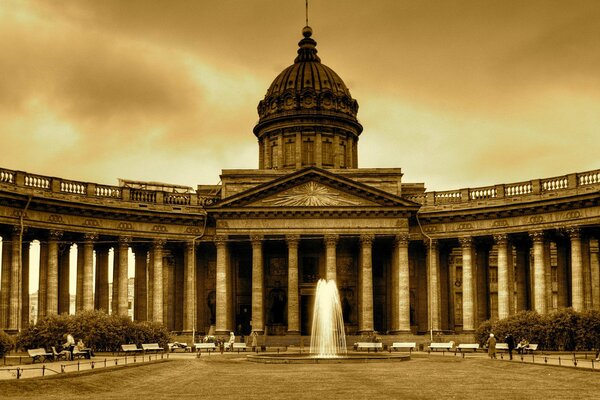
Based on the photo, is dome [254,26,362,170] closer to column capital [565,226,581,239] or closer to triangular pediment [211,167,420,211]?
triangular pediment [211,167,420,211]

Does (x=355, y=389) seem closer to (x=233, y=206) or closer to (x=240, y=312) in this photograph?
(x=233, y=206)

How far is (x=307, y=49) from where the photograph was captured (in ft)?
320

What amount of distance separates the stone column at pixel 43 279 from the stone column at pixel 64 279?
7.20ft

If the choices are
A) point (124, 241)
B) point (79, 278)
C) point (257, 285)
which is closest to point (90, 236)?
point (124, 241)

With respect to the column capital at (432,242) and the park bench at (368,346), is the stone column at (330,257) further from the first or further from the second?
the park bench at (368,346)

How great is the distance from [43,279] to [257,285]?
54.7ft

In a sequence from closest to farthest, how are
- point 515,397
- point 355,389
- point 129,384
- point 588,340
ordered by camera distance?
point 515,397
point 355,389
point 129,384
point 588,340

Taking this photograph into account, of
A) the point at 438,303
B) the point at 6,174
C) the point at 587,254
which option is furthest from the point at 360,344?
the point at 6,174

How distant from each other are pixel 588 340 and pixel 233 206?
29686mm

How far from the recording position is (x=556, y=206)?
67625 mm

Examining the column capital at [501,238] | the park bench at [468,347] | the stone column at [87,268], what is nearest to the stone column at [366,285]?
the park bench at [468,347]

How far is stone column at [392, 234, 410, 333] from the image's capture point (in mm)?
72312

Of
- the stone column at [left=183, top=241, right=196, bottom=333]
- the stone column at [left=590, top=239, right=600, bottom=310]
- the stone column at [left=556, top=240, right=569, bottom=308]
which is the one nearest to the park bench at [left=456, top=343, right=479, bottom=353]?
the stone column at [left=556, top=240, right=569, bottom=308]

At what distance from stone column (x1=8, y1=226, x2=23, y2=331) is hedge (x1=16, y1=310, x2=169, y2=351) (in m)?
6.60
